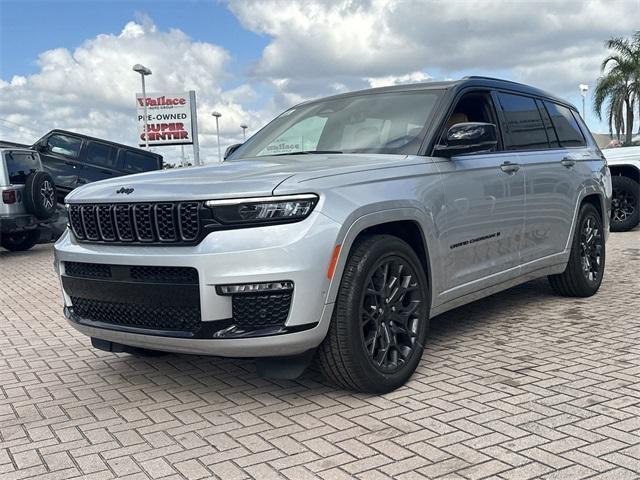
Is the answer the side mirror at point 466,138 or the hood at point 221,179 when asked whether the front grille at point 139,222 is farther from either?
the side mirror at point 466,138

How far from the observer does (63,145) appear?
17531mm

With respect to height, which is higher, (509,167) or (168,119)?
(168,119)

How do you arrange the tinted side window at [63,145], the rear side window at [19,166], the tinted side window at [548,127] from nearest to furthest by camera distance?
the tinted side window at [548,127] < the rear side window at [19,166] < the tinted side window at [63,145]

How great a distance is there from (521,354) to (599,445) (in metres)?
1.46

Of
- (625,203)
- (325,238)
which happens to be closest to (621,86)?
(625,203)

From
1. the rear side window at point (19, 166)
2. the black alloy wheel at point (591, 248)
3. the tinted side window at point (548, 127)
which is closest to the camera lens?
the tinted side window at point (548, 127)

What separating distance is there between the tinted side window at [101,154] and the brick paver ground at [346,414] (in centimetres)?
1330

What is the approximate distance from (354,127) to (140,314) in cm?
197

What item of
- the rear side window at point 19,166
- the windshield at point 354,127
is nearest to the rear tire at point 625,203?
the windshield at point 354,127

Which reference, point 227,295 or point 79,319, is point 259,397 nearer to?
point 227,295

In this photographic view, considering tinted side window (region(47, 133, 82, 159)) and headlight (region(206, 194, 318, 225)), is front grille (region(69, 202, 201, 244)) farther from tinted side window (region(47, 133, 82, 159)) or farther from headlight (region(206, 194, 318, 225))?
tinted side window (region(47, 133, 82, 159))

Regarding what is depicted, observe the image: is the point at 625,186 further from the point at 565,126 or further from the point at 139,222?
the point at 139,222

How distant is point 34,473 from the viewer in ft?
9.66

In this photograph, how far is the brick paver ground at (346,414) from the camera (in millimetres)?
2896
